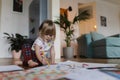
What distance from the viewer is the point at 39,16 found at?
3.33 meters

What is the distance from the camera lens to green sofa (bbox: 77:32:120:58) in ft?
12.8

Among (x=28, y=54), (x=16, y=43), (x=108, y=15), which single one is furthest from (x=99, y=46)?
(x=108, y=15)

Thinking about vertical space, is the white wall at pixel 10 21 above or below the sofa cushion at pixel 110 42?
above

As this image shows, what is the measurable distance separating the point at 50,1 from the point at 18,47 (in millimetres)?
1490

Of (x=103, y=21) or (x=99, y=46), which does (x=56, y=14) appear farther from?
(x=103, y=21)

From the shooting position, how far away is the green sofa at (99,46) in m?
3.89

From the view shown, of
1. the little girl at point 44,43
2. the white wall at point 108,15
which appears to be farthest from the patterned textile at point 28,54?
the white wall at point 108,15

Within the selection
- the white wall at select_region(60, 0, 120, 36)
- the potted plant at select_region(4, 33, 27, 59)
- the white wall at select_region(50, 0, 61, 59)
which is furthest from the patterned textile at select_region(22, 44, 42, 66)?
the white wall at select_region(60, 0, 120, 36)

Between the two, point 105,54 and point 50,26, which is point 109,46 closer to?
point 105,54

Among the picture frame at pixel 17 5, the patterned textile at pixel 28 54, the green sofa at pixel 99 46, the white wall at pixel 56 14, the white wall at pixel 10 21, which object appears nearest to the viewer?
the patterned textile at pixel 28 54

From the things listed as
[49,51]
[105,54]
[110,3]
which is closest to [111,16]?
[110,3]

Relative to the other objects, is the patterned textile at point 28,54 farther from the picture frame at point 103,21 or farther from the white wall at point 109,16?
the picture frame at point 103,21

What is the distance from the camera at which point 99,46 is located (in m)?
4.12

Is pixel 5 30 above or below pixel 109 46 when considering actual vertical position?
above
